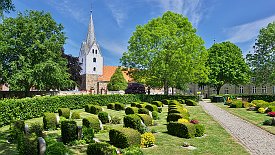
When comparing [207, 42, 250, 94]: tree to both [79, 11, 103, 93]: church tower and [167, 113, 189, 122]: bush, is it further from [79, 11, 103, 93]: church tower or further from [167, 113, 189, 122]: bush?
[167, 113, 189, 122]: bush

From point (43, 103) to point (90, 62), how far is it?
60320mm

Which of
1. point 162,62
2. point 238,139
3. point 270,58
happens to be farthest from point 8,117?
point 270,58

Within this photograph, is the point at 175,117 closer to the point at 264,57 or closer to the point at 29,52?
the point at 29,52

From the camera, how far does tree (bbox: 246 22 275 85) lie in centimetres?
5060

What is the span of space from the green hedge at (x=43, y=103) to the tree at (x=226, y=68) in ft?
68.2

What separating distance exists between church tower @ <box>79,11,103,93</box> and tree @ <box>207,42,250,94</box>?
37708 mm

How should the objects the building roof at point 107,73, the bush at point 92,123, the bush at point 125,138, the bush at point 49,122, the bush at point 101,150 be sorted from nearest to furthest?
the bush at point 101,150, the bush at point 125,138, the bush at point 92,123, the bush at point 49,122, the building roof at point 107,73

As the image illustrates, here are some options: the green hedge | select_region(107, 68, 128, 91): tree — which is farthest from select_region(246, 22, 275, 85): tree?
select_region(107, 68, 128, 91): tree

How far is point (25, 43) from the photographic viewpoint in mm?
37750

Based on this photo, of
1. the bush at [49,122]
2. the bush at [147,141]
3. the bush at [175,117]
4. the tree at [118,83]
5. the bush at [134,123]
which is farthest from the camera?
the tree at [118,83]

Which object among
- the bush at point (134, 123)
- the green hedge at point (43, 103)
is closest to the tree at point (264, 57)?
the green hedge at point (43, 103)

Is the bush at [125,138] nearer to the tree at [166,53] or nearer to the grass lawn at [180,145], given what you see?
the grass lawn at [180,145]

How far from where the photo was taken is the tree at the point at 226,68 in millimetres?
61094

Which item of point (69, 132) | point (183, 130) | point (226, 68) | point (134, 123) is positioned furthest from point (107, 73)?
point (69, 132)
